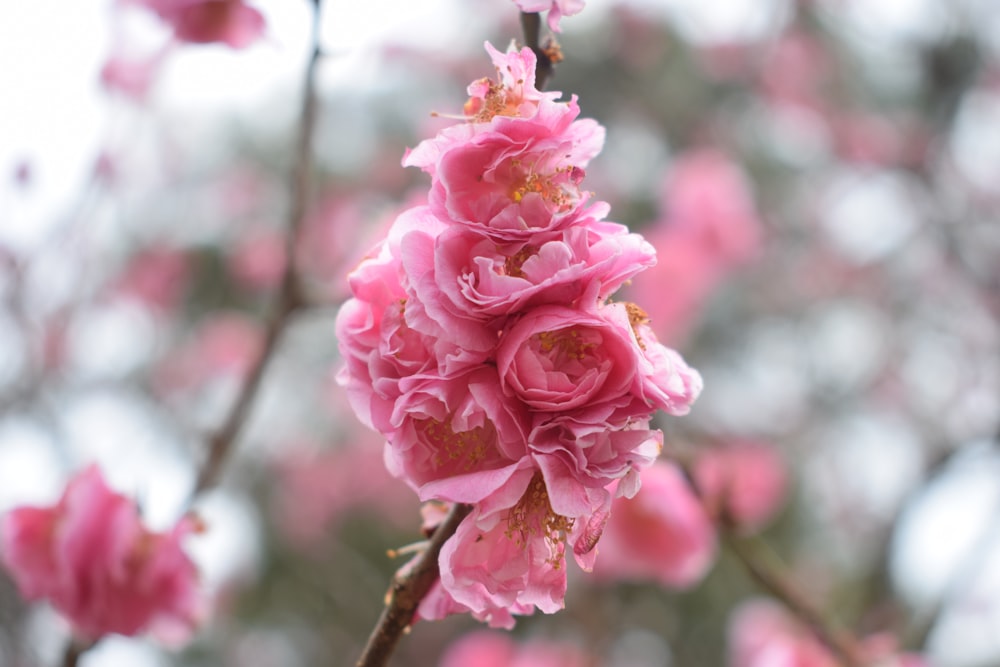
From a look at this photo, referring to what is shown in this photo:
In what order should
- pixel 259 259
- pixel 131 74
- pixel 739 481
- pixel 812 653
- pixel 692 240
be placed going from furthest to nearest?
pixel 259 259 → pixel 692 240 → pixel 131 74 → pixel 739 481 → pixel 812 653

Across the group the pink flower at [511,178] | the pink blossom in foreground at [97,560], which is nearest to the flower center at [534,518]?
the pink flower at [511,178]

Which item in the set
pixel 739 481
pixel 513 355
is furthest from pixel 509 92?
pixel 739 481

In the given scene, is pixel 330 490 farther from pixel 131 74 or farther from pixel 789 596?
pixel 789 596

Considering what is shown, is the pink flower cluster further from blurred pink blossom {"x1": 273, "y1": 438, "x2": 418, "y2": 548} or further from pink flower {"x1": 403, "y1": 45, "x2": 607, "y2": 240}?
blurred pink blossom {"x1": 273, "y1": 438, "x2": 418, "y2": 548}

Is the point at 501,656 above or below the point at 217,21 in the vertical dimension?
below

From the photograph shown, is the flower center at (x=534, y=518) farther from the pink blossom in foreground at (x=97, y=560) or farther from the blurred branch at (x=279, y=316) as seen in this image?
the blurred branch at (x=279, y=316)

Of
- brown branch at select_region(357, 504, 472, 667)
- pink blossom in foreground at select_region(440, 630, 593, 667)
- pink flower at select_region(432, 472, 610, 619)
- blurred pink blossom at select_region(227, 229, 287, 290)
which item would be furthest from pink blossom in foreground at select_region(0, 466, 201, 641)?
blurred pink blossom at select_region(227, 229, 287, 290)
